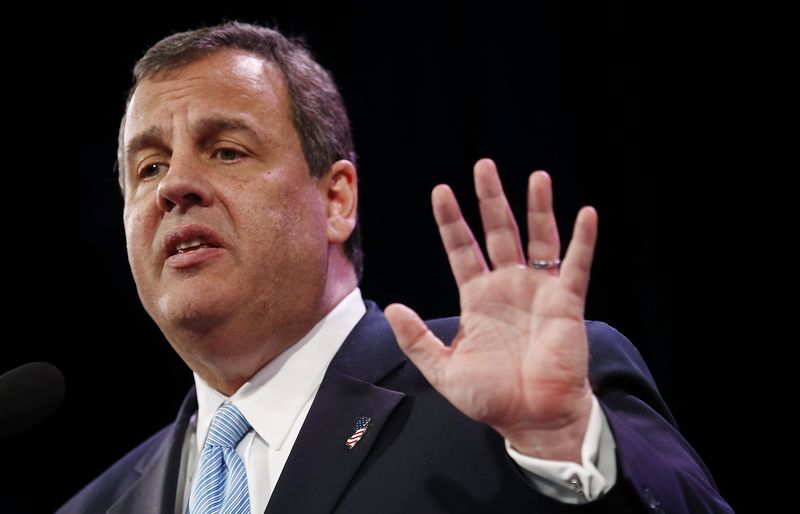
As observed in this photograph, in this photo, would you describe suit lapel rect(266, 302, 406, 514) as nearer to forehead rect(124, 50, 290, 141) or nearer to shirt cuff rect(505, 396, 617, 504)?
shirt cuff rect(505, 396, 617, 504)

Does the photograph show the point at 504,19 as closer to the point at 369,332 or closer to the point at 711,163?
the point at 711,163

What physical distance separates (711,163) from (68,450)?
7.85 feet

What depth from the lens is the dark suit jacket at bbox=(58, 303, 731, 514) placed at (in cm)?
154

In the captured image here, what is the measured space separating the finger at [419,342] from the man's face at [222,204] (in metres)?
0.63

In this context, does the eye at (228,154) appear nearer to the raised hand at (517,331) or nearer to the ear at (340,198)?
the ear at (340,198)

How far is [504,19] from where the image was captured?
9.74ft

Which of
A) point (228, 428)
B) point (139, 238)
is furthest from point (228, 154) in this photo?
point (228, 428)

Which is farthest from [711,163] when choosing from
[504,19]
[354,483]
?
[354,483]

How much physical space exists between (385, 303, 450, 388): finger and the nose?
0.73 m

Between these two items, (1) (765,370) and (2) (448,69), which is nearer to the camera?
(1) (765,370)

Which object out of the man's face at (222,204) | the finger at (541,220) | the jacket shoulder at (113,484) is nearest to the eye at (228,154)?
the man's face at (222,204)

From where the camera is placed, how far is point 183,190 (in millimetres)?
2021

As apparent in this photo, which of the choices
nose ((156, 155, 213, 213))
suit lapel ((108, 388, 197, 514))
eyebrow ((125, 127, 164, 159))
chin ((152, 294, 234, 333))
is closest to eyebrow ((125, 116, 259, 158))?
eyebrow ((125, 127, 164, 159))

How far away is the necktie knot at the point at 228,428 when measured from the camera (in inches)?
78.2
